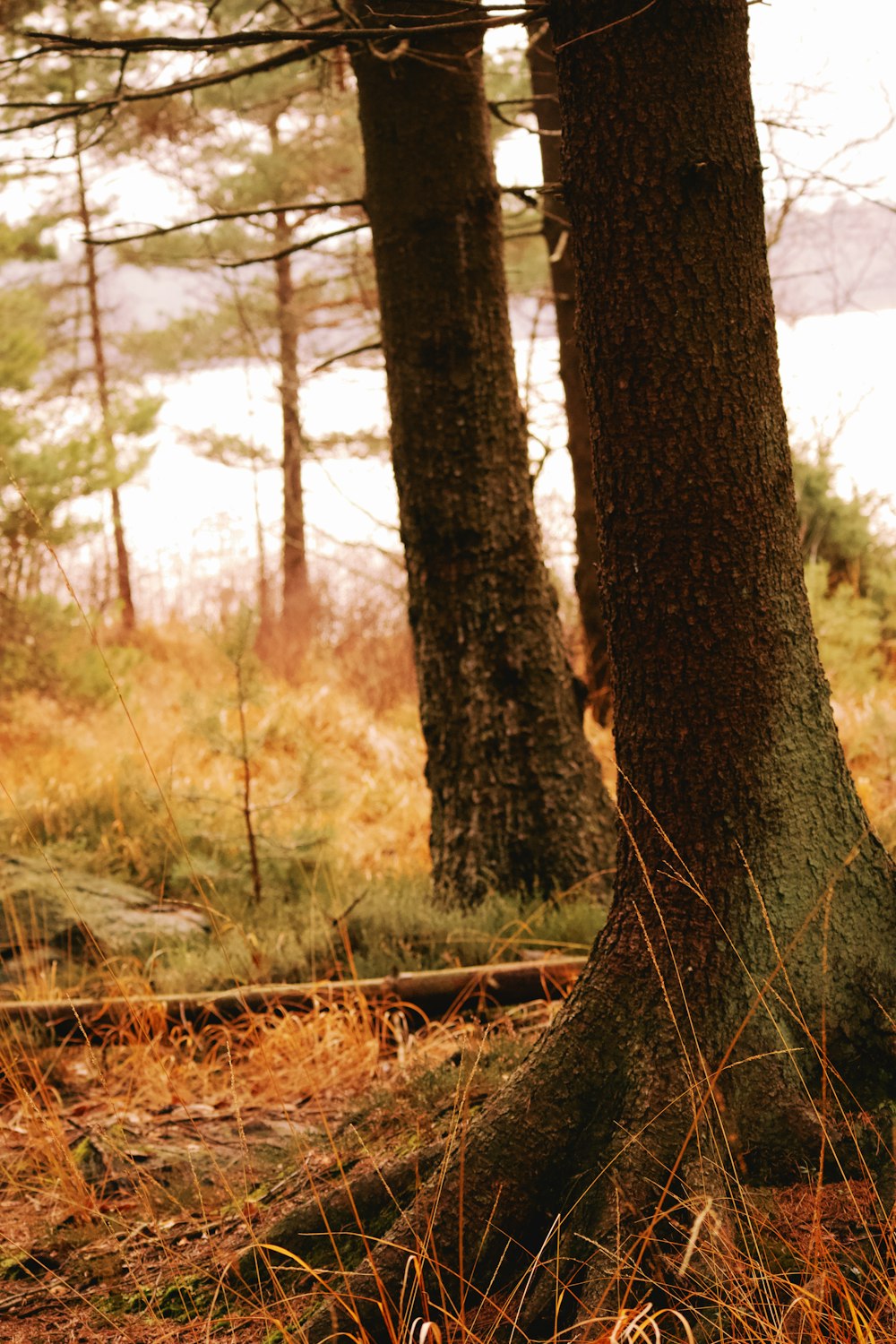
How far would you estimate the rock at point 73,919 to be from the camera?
4199 millimetres

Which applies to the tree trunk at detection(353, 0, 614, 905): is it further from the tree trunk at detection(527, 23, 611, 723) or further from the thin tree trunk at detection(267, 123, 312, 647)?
the thin tree trunk at detection(267, 123, 312, 647)

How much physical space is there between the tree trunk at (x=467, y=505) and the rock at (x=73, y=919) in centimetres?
121

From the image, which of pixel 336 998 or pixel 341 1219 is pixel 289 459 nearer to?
pixel 336 998

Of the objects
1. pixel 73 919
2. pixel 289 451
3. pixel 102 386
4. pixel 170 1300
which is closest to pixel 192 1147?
pixel 170 1300

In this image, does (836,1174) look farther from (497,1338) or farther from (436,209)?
(436,209)

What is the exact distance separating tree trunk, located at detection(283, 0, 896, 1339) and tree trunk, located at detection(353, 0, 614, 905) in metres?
2.04

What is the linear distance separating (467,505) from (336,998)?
72.3 inches

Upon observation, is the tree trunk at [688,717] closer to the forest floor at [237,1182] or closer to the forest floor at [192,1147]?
the forest floor at [237,1182]

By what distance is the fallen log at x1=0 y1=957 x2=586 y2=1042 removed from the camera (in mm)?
3490

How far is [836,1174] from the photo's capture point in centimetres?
192

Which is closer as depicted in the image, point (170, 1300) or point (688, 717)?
point (688, 717)

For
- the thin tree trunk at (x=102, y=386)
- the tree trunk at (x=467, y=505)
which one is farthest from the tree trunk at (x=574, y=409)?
the thin tree trunk at (x=102, y=386)

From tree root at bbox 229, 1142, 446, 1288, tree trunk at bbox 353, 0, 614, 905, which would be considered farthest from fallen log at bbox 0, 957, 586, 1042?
tree root at bbox 229, 1142, 446, 1288

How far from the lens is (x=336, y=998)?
3721mm
